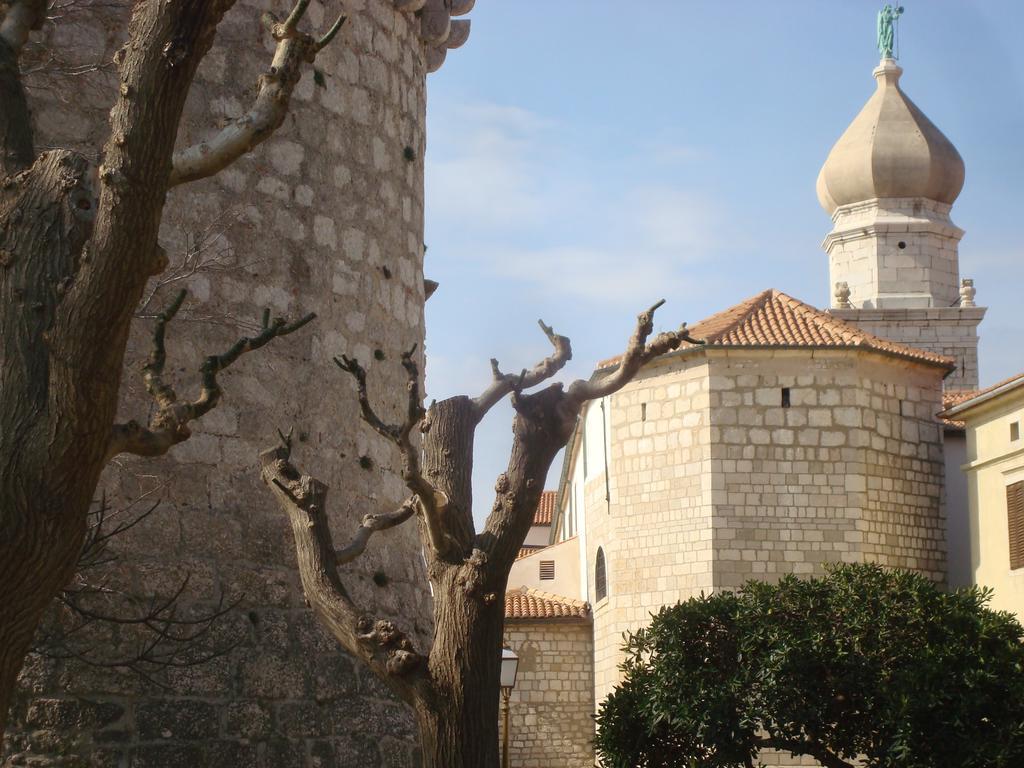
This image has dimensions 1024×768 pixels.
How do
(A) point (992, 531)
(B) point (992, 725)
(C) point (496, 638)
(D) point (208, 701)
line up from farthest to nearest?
(A) point (992, 531), (B) point (992, 725), (D) point (208, 701), (C) point (496, 638)

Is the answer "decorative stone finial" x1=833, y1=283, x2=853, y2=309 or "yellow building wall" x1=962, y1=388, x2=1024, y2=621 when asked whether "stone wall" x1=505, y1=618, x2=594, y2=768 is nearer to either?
"yellow building wall" x1=962, y1=388, x2=1024, y2=621

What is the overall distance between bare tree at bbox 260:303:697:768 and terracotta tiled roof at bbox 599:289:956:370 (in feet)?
61.8

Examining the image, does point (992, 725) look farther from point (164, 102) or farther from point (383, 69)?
point (164, 102)

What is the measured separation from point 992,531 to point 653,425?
573 cm

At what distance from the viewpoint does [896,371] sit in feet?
88.2

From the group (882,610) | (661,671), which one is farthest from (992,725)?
(661,671)

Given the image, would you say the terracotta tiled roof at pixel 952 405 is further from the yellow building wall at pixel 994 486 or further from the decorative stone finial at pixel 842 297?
the decorative stone finial at pixel 842 297

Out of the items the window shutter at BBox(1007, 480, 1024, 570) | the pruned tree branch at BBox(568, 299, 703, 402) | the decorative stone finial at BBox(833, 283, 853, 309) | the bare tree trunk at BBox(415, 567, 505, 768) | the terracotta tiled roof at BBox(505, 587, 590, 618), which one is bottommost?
the bare tree trunk at BBox(415, 567, 505, 768)

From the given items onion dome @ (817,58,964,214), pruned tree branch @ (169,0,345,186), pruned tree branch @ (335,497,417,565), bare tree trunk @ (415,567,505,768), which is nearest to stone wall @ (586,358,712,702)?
onion dome @ (817,58,964,214)

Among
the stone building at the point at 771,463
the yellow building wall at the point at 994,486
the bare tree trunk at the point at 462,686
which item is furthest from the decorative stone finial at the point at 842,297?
the bare tree trunk at the point at 462,686

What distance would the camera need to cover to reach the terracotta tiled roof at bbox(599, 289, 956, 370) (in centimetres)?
2627

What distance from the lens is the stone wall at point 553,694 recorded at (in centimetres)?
3284

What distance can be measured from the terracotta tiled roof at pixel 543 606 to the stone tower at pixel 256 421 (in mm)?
23275

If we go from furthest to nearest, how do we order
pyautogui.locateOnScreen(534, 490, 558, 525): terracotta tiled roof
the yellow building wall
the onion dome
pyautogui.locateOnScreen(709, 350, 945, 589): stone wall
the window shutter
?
pyautogui.locateOnScreen(534, 490, 558, 525): terracotta tiled roof, the onion dome, pyautogui.locateOnScreen(709, 350, 945, 589): stone wall, the yellow building wall, the window shutter
